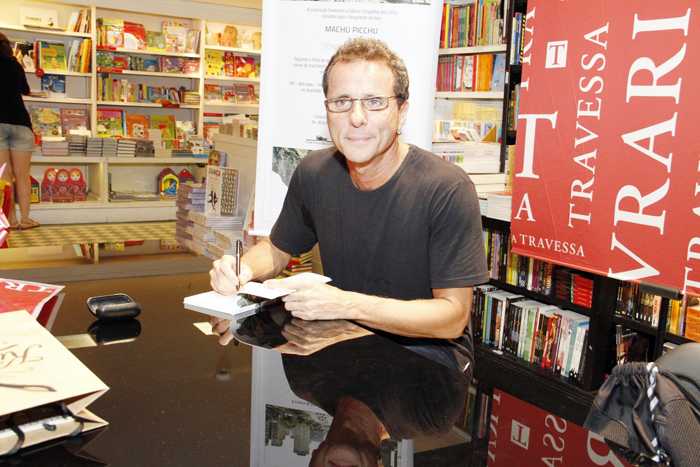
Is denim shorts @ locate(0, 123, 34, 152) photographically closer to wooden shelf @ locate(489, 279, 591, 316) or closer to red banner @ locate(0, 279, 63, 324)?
wooden shelf @ locate(489, 279, 591, 316)

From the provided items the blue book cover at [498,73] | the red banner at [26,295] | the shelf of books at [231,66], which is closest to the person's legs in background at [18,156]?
the shelf of books at [231,66]

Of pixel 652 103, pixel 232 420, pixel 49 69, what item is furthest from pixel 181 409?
A: pixel 49 69

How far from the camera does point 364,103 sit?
61.6 inches

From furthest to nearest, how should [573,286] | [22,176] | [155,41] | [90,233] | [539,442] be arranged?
[155,41]
[90,233]
[22,176]
[573,286]
[539,442]

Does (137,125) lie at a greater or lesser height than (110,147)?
greater

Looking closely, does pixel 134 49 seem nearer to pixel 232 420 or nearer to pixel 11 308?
pixel 11 308

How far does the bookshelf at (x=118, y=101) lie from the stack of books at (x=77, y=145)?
A: 78mm

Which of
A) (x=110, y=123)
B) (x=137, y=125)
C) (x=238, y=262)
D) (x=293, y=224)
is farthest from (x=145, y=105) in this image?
(x=238, y=262)

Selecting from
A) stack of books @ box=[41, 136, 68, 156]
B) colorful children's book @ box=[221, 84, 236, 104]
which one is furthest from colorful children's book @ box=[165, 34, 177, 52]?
stack of books @ box=[41, 136, 68, 156]

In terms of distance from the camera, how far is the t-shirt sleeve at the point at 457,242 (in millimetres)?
1533

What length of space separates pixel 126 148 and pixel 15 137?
1.23m

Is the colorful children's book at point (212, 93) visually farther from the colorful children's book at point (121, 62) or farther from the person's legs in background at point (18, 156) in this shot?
the person's legs in background at point (18, 156)

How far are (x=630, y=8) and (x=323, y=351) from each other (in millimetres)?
1565

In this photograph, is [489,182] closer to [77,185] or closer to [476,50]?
[476,50]
